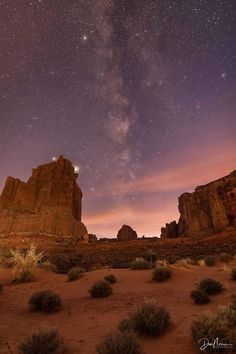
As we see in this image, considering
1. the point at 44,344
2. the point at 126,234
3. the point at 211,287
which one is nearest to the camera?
the point at 44,344

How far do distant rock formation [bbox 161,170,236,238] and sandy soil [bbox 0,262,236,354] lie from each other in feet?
212

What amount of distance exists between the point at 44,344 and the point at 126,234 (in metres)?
109

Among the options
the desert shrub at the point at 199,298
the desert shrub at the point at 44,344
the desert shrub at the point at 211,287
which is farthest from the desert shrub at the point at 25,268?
the desert shrub at the point at 44,344

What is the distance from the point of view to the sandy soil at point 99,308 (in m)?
7.13

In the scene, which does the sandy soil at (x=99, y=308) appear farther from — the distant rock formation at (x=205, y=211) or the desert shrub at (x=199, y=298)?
the distant rock formation at (x=205, y=211)

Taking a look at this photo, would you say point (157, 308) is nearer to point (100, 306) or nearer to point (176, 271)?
point (100, 306)

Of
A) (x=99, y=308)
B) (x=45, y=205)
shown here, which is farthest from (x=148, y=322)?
(x=45, y=205)

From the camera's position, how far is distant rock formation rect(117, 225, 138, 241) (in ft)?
367

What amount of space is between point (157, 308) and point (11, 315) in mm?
5762

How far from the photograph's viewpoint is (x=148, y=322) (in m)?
7.56

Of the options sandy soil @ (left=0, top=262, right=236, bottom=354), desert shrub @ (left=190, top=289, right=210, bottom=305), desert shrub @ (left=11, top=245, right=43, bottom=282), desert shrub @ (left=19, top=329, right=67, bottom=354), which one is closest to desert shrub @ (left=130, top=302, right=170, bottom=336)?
sandy soil @ (left=0, top=262, right=236, bottom=354)

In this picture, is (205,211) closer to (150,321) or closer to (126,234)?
(126,234)

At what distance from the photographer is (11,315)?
1050 cm

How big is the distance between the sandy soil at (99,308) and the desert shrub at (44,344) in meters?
0.48
